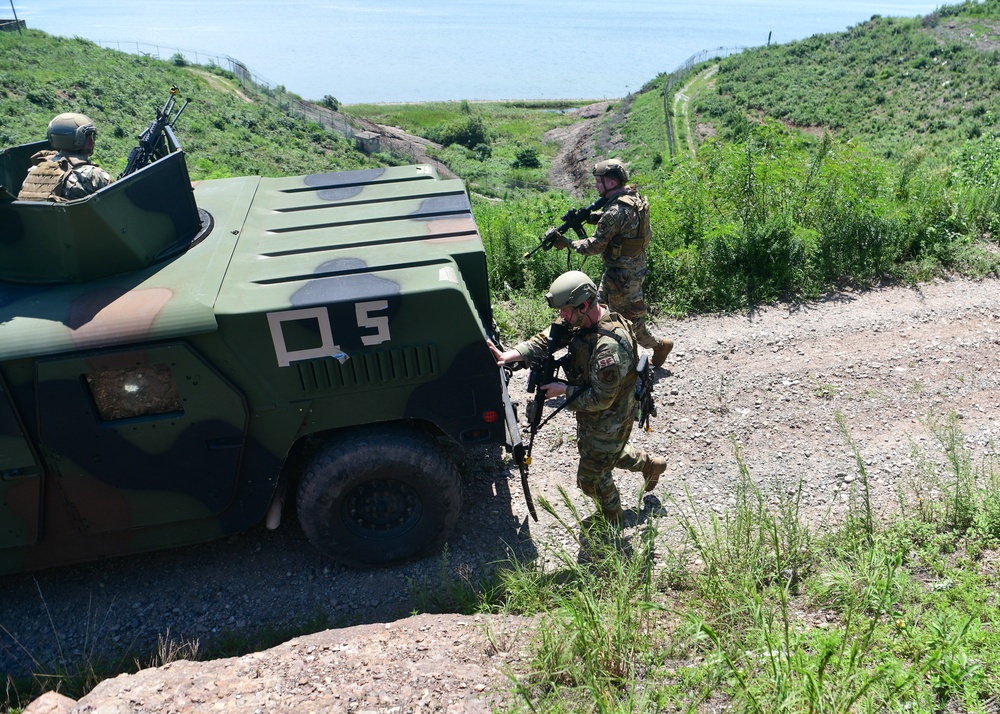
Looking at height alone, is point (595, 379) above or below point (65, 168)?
below

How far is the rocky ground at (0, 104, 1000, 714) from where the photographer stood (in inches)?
132

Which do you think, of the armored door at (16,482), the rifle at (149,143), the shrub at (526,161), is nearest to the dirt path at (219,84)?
the shrub at (526,161)

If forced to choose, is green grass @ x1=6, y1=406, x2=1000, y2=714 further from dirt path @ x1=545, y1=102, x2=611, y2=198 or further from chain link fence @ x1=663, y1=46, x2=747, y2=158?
chain link fence @ x1=663, y1=46, x2=747, y2=158

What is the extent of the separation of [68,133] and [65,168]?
274 mm

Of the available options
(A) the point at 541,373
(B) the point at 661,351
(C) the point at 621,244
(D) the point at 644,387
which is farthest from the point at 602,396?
(B) the point at 661,351

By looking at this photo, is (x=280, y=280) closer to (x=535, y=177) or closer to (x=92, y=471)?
(x=92, y=471)

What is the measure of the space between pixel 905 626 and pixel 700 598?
94 centimetres

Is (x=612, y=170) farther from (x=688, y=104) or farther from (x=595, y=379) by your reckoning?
(x=688, y=104)

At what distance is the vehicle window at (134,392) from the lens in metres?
3.71

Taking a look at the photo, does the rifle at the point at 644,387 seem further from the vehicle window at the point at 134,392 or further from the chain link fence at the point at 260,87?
the chain link fence at the point at 260,87

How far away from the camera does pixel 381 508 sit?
4344mm

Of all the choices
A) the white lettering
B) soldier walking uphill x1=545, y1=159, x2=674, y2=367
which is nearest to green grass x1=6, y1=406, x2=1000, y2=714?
the white lettering

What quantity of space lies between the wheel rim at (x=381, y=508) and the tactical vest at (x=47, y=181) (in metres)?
2.45

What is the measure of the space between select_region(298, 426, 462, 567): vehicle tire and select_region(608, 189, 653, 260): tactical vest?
253 centimetres
